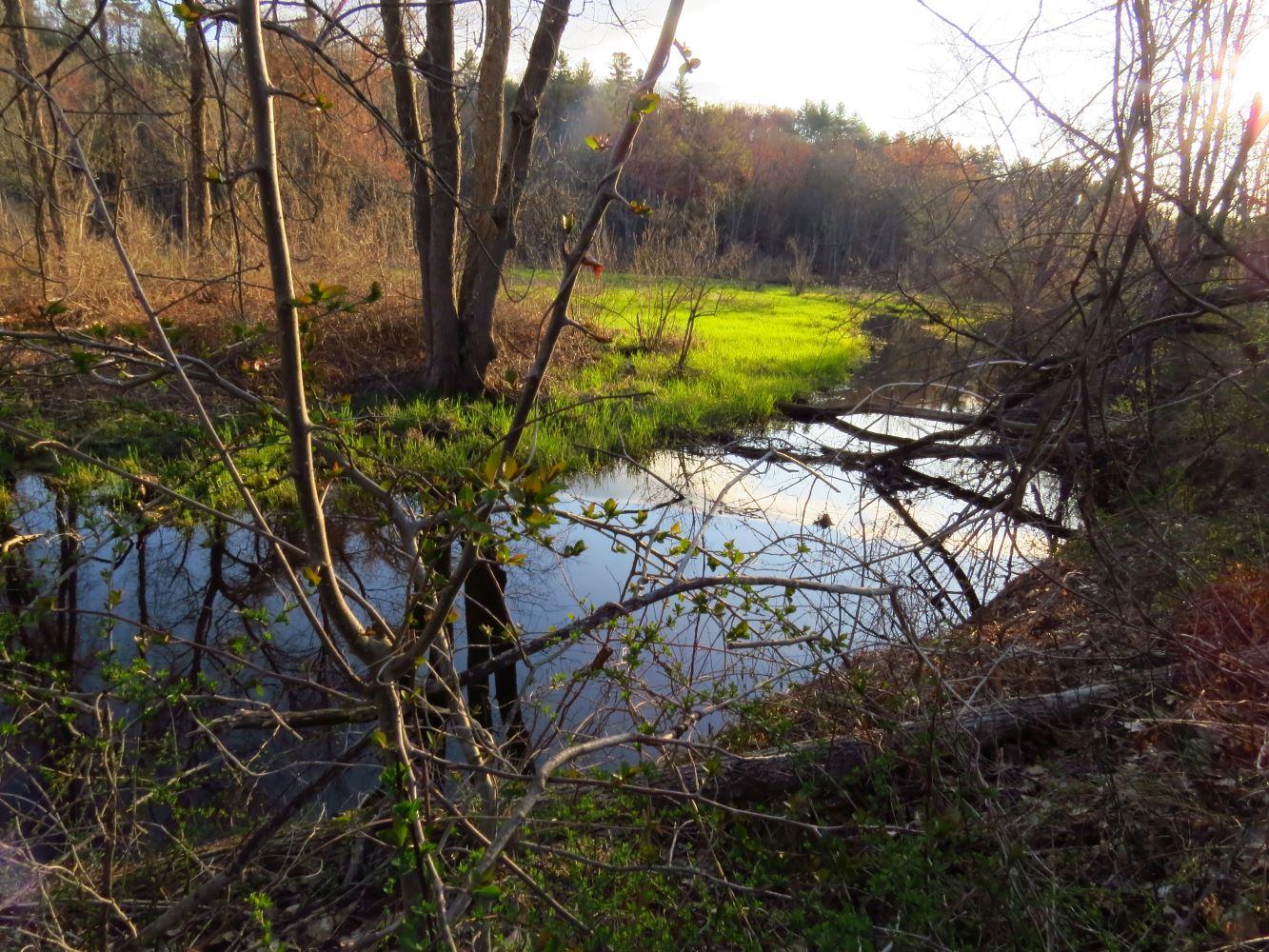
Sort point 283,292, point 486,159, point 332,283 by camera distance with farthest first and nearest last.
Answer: point 332,283, point 486,159, point 283,292

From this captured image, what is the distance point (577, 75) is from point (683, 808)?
1686 centimetres

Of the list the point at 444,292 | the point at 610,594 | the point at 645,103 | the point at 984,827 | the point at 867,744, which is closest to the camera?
the point at 645,103

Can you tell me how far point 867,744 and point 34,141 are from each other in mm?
2768

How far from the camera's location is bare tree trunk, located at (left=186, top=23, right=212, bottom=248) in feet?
6.31

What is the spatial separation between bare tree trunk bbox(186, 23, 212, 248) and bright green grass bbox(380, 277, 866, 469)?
1757 millimetres

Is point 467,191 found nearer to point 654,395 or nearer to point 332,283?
point 332,283

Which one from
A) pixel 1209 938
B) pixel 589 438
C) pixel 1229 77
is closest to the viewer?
pixel 1209 938

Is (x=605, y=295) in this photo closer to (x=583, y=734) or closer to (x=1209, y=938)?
(x=583, y=734)

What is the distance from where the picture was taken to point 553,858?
2207 millimetres

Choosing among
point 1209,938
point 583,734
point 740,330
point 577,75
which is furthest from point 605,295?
point 1209,938

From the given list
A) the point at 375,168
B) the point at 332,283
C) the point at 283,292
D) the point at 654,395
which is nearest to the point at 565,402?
the point at 654,395

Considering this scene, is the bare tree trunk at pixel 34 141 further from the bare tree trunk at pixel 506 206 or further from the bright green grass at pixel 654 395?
the bare tree trunk at pixel 506 206

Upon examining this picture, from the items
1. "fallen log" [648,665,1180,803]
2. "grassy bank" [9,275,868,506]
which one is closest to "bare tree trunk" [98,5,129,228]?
"grassy bank" [9,275,868,506]

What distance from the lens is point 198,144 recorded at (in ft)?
6.72
